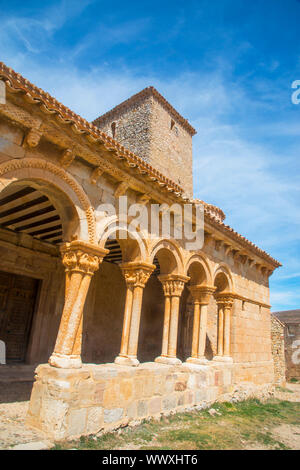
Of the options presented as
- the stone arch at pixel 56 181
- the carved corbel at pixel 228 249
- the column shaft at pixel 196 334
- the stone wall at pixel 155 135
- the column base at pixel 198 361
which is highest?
the stone wall at pixel 155 135

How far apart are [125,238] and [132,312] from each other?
1.29 metres

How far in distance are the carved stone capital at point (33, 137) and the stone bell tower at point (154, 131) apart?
10113 millimetres

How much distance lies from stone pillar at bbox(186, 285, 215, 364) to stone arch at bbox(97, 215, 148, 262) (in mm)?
2391

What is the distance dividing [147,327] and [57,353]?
6.28 meters

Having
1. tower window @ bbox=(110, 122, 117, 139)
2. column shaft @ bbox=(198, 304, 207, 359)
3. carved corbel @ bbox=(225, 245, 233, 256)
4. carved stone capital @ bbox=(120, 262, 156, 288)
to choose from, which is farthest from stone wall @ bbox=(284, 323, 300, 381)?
carved stone capital @ bbox=(120, 262, 156, 288)

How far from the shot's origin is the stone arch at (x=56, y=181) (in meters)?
3.92

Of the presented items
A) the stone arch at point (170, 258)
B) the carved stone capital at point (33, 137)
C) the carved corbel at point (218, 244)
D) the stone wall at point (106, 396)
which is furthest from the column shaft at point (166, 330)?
the carved stone capital at point (33, 137)

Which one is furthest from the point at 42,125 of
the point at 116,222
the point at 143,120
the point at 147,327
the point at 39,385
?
the point at 143,120

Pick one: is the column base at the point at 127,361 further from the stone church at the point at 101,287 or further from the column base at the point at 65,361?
the column base at the point at 65,361

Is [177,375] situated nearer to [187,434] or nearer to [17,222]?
[187,434]

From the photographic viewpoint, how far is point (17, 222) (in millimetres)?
6477

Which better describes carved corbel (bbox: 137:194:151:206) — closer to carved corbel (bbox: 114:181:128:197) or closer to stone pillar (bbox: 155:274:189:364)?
carved corbel (bbox: 114:181:128:197)

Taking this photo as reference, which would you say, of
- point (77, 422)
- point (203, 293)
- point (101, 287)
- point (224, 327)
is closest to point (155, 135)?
point (101, 287)
